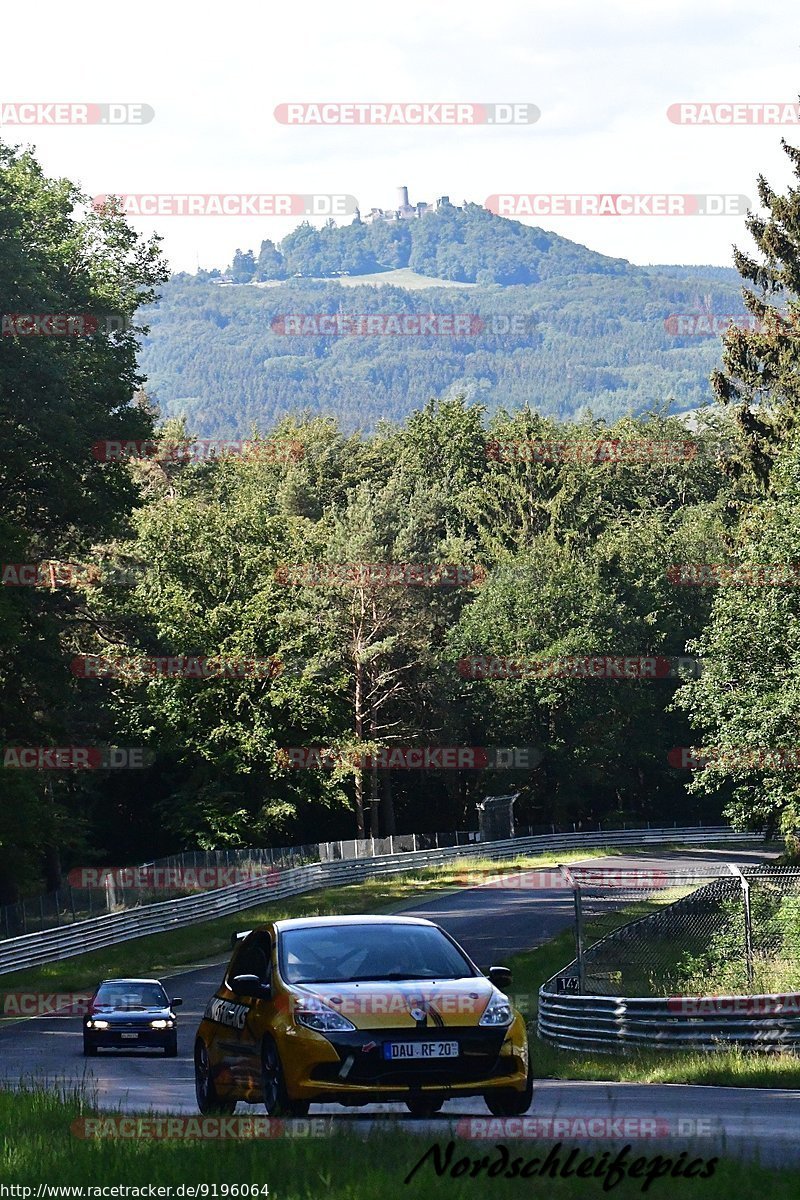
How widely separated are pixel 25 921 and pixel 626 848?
40840mm

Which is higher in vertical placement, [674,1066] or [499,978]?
[499,978]

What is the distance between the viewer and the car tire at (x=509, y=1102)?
1110 cm

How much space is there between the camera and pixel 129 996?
2456 centimetres

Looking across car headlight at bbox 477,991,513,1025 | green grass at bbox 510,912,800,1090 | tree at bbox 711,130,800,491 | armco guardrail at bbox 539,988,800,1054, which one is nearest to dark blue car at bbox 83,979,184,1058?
green grass at bbox 510,912,800,1090

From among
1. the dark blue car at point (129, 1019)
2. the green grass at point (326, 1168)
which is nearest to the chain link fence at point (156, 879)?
the dark blue car at point (129, 1019)

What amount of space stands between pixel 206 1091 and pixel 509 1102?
281 centimetres

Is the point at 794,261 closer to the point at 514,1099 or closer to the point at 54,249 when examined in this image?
the point at 54,249

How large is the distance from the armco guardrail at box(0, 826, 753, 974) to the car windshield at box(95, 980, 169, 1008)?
11.7m

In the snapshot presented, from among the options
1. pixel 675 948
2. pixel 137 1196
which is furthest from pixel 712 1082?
pixel 675 948

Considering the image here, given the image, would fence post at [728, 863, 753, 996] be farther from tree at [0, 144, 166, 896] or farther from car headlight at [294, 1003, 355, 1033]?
tree at [0, 144, 166, 896]

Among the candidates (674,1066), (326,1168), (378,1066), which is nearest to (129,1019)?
(674,1066)

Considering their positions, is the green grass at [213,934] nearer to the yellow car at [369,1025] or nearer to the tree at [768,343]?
the tree at [768,343]

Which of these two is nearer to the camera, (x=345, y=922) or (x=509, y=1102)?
(x=509, y=1102)

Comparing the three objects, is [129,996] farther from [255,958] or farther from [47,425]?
[47,425]
